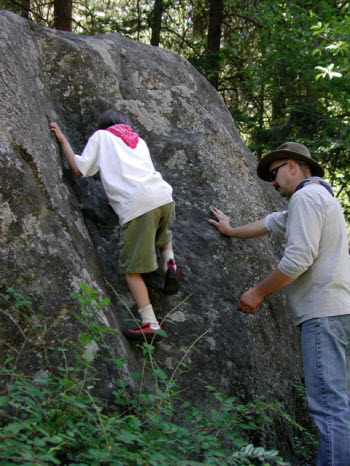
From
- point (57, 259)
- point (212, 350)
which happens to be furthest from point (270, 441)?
point (57, 259)

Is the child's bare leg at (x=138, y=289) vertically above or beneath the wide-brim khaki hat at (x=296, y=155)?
beneath

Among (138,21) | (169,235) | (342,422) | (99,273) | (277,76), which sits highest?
(138,21)

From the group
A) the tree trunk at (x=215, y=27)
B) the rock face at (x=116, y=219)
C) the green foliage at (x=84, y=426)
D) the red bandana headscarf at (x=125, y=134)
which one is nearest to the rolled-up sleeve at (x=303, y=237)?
the green foliage at (x=84, y=426)

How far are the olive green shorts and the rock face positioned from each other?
248mm

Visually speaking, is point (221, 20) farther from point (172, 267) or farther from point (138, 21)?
point (172, 267)

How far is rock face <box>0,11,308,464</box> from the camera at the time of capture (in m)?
3.57

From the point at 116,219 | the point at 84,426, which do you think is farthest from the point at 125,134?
the point at 84,426

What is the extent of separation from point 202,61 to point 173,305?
29.0 ft

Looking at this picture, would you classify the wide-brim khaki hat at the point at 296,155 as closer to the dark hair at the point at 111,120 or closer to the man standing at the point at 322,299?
the man standing at the point at 322,299

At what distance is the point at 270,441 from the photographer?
423cm

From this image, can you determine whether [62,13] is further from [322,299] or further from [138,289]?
[322,299]

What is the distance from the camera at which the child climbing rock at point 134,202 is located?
13.3 ft

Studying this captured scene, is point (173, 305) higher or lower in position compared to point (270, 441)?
higher

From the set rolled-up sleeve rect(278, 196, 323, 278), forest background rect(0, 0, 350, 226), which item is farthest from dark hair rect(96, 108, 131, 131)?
forest background rect(0, 0, 350, 226)
